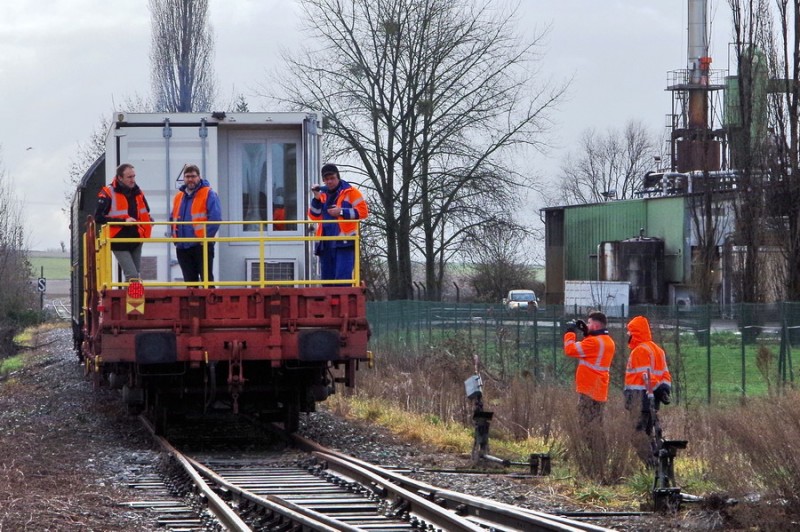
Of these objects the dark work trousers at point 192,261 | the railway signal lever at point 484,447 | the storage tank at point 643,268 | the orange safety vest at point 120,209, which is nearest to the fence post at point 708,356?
the railway signal lever at point 484,447

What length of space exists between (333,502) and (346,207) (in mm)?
4290

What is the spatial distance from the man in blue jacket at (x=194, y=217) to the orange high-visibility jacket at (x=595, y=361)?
3854 mm

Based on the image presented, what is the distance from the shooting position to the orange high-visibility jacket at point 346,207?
1298cm

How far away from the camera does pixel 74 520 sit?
862 centimetres

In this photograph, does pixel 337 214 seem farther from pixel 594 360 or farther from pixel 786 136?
pixel 786 136

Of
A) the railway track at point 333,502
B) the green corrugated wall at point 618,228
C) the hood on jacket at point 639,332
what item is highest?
the green corrugated wall at point 618,228

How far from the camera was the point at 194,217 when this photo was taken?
43.0ft

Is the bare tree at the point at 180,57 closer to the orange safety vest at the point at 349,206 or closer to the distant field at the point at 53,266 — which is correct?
the orange safety vest at the point at 349,206

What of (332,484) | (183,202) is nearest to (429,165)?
(183,202)

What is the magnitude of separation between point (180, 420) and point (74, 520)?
660cm

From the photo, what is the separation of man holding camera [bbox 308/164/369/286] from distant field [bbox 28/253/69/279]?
113m

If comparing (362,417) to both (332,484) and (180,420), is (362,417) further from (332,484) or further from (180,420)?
(332,484)

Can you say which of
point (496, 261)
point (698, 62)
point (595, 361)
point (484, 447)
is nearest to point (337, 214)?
point (484, 447)

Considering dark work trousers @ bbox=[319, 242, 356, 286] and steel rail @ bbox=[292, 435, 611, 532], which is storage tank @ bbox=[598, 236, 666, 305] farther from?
steel rail @ bbox=[292, 435, 611, 532]
